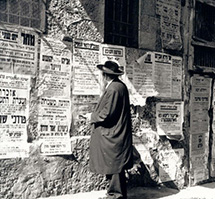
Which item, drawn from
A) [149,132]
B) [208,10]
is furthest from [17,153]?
[208,10]

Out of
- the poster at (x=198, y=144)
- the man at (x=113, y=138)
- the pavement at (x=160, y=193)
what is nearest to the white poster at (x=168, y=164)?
the pavement at (x=160, y=193)

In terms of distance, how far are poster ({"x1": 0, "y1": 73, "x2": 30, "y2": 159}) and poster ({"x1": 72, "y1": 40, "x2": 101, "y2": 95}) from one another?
2.65 ft

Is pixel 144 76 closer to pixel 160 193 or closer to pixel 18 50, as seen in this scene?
pixel 160 193

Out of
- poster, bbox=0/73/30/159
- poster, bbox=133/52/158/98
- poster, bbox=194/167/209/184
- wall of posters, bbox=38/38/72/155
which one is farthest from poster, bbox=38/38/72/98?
poster, bbox=194/167/209/184

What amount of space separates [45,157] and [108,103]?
120cm

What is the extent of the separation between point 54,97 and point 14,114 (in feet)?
2.12

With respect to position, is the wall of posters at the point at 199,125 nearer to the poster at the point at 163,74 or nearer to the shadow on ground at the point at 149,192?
the poster at the point at 163,74

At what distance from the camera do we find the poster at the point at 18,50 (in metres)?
4.60

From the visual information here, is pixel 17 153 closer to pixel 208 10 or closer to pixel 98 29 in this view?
pixel 98 29

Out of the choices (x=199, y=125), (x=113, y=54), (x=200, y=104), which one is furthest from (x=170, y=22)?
(x=199, y=125)

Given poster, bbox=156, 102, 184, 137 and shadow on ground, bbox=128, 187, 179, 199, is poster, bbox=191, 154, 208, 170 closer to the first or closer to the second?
poster, bbox=156, 102, 184, 137

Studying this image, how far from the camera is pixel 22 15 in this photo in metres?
4.80

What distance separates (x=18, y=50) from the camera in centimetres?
471

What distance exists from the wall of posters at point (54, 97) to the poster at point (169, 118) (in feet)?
6.05
